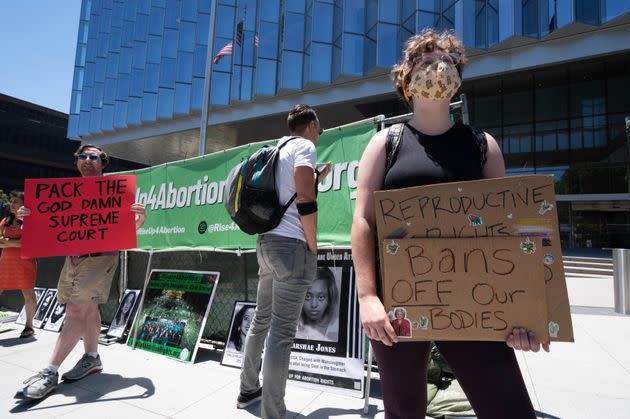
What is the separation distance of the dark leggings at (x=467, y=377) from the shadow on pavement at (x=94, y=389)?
249 centimetres

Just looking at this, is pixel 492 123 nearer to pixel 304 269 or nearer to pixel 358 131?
pixel 358 131

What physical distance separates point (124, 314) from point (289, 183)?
3560 mm

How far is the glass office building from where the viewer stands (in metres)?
14.5

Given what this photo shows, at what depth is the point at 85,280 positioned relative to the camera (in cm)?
324

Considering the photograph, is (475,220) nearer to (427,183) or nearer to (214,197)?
(427,183)

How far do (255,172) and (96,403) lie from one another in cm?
221

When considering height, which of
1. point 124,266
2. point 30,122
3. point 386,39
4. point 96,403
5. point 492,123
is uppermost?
point 30,122

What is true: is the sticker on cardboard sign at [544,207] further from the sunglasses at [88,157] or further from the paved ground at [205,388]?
the sunglasses at [88,157]

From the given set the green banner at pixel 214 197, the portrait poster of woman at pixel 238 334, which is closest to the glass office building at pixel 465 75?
the green banner at pixel 214 197

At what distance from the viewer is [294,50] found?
19.0m

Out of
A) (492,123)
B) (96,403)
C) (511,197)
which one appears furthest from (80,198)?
(492,123)

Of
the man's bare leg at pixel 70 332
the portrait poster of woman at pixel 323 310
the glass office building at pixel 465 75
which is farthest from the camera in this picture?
the glass office building at pixel 465 75

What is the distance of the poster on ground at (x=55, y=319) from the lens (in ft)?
16.6

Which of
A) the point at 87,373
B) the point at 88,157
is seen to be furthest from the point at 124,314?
the point at 88,157
